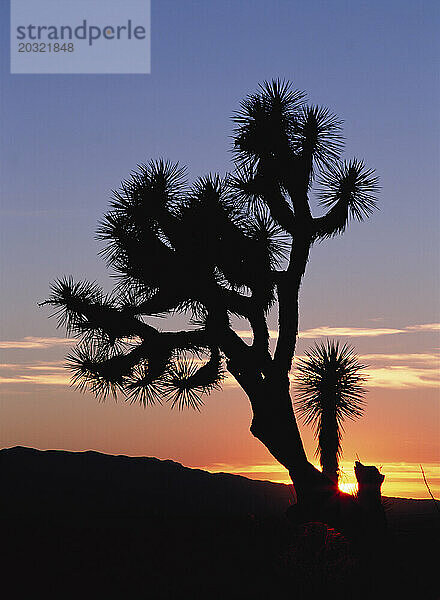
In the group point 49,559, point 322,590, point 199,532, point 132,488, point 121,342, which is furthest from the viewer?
point 132,488

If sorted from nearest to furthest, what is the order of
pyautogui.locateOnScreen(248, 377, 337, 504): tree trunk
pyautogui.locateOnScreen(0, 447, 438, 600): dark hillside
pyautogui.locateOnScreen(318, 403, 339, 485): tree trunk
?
pyautogui.locateOnScreen(0, 447, 438, 600): dark hillside
pyautogui.locateOnScreen(248, 377, 337, 504): tree trunk
pyautogui.locateOnScreen(318, 403, 339, 485): tree trunk

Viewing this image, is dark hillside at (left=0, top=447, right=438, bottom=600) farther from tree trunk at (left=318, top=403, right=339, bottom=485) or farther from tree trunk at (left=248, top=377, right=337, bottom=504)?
tree trunk at (left=318, top=403, right=339, bottom=485)

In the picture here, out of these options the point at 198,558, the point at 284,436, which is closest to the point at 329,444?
the point at 284,436

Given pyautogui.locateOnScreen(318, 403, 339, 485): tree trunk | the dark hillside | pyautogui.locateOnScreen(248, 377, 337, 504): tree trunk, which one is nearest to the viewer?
the dark hillside

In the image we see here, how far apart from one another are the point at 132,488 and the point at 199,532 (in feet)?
111

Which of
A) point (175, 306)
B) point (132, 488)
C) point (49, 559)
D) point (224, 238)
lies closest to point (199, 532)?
point (49, 559)

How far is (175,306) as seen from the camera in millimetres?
16188

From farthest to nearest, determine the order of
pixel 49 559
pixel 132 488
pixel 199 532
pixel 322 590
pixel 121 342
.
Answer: pixel 132 488
pixel 121 342
pixel 199 532
pixel 49 559
pixel 322 590

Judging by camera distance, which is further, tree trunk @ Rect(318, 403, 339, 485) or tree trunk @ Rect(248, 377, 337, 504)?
tree trunk @ Rect(318, 403, 339, 485)

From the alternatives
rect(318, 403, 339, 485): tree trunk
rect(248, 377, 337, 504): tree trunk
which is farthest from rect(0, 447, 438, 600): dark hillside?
rect(318, 403, 339, 485): tree trunk

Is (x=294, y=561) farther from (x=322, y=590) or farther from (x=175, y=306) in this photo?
(x=175, y=306)

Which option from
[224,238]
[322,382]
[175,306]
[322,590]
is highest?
[224,238]

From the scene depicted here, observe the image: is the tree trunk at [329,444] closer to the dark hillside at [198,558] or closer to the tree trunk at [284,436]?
the tree trunk at [284,436]

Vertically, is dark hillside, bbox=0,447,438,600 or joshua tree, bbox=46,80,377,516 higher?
joshua tree, bbox=46,80,377,516
